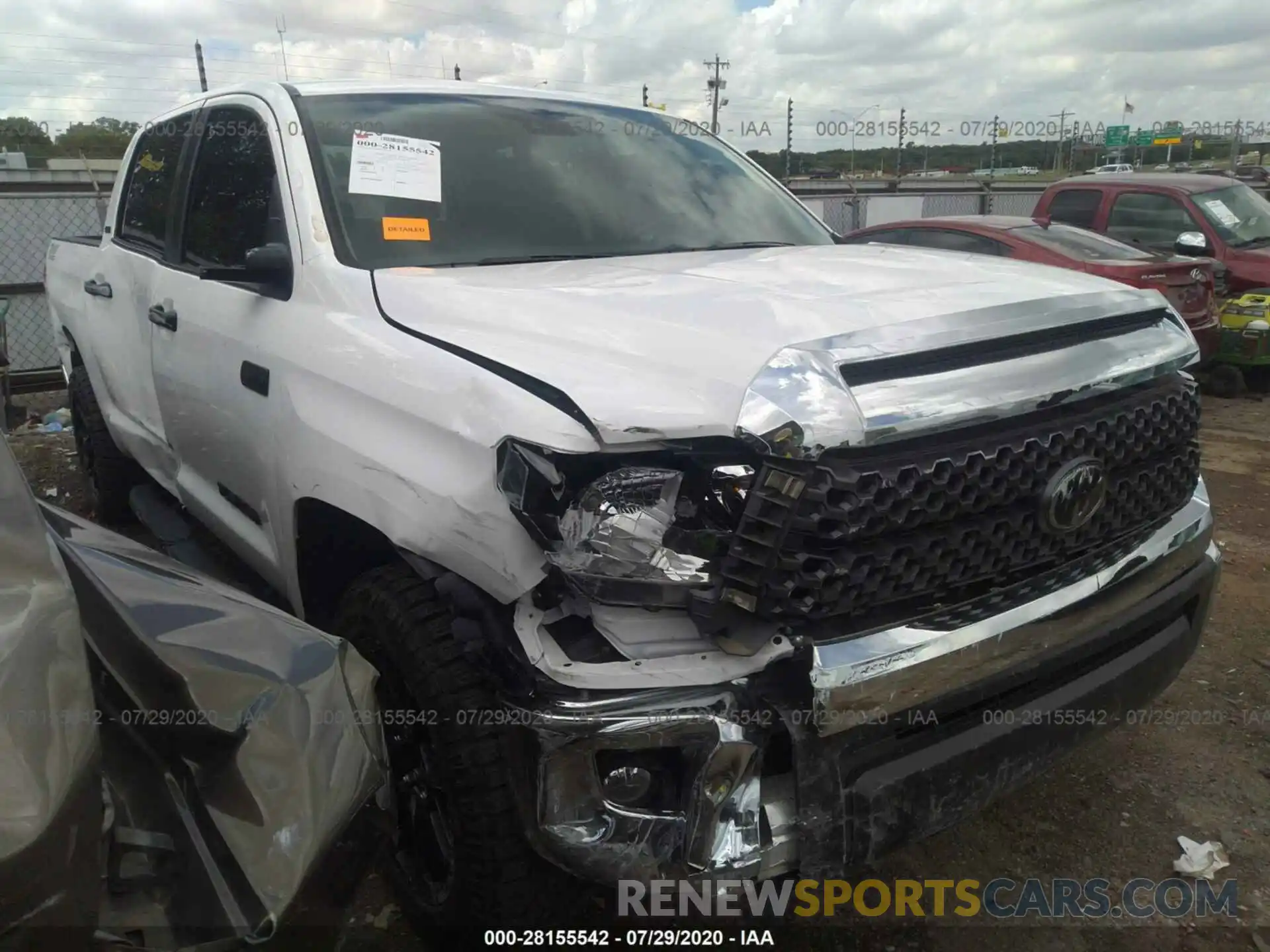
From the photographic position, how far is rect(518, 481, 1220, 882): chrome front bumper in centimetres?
168

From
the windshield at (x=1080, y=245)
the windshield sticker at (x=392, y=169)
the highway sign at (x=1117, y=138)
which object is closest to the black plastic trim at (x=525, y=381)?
the windshield sticker at (x=392, y=169)

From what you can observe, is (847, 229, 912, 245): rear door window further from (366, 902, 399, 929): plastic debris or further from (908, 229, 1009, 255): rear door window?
(366, 902, 399, 929): plastic debris

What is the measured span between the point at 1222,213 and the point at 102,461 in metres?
8.88

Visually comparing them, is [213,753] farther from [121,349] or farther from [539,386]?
[121,349]

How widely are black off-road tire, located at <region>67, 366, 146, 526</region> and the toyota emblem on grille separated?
4.14 meters

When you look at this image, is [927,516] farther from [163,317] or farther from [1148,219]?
[1148,219]

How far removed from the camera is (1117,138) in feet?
→ 108

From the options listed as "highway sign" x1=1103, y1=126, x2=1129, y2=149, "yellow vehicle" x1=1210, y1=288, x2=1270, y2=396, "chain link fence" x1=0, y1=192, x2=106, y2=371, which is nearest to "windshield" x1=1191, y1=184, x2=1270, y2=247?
"yellow vehicle" x1=1210, y1=288, x2=1270, y2=396

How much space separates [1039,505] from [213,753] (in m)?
1.52

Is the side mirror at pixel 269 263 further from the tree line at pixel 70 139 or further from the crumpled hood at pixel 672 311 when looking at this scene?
the tree line at pixel 70 139

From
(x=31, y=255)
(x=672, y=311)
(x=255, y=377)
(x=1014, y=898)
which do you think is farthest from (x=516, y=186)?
(x=31, y=255)

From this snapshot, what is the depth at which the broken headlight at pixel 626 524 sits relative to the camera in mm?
1709

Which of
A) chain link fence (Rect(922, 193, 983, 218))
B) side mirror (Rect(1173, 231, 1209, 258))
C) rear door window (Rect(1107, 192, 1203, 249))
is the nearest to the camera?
side mirror (Rect(1173, 231, 1209, 258))

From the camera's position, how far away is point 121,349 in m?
3.91
